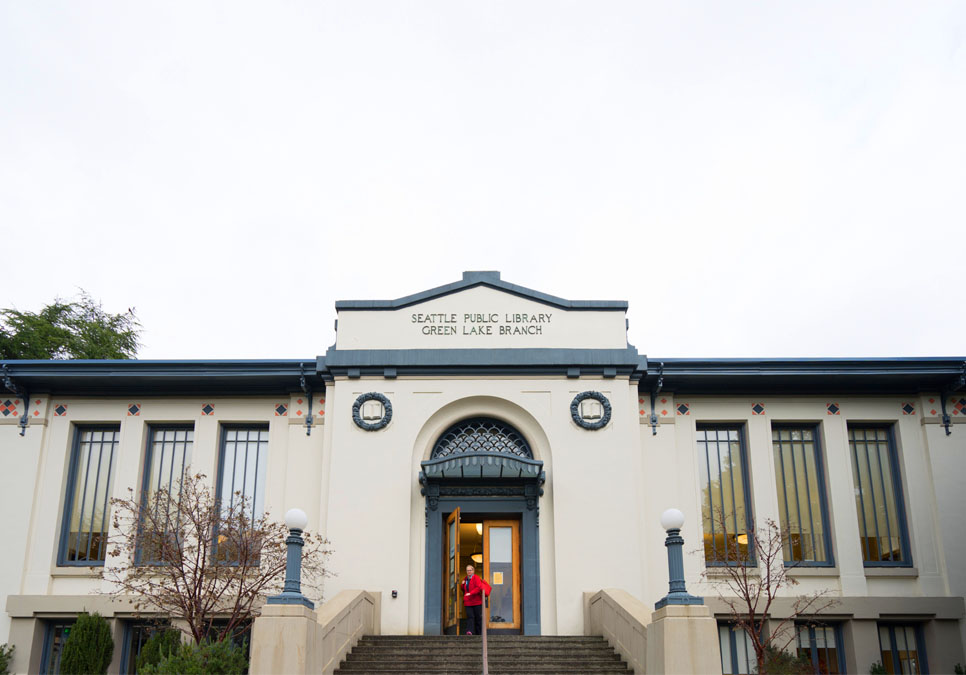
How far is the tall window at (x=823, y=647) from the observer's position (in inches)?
705

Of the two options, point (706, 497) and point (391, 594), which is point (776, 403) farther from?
point (391, 594)

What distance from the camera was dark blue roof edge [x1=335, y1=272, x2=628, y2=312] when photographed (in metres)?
19.0

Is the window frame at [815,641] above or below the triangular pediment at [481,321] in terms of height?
below

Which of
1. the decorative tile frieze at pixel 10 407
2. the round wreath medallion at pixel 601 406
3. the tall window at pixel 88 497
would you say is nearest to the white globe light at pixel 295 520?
the round wreath medallion at pixel 601 406

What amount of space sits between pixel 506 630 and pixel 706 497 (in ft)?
16.9

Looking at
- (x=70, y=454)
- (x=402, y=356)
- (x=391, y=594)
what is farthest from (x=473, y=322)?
(x=70, y=454)

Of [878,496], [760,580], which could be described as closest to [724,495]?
[760,580]

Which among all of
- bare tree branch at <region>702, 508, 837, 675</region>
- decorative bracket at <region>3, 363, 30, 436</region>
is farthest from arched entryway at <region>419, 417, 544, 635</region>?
decorative bracket at <region>3, 363, 30, 436</region>

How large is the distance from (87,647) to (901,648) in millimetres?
16285

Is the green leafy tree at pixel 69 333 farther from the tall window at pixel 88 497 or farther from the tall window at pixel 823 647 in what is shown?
the tall window at pixel 823 647

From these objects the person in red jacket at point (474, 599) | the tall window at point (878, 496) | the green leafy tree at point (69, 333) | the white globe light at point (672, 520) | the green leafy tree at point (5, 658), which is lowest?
the green leafy tree at point (5, 658)

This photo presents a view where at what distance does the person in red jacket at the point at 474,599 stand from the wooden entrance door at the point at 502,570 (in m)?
0.67

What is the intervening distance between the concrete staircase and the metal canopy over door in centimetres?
99

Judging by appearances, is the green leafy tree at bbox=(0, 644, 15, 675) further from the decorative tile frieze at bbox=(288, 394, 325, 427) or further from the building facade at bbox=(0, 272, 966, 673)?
the decorative tile frieze at bbox=(288, 394, 325, 427)
